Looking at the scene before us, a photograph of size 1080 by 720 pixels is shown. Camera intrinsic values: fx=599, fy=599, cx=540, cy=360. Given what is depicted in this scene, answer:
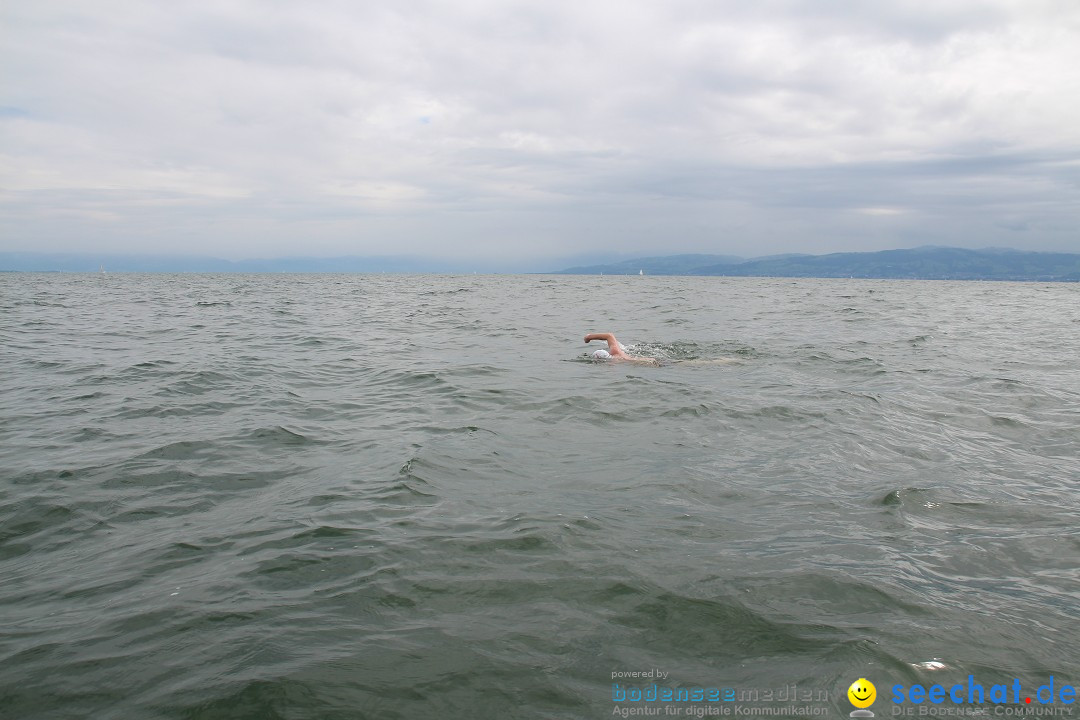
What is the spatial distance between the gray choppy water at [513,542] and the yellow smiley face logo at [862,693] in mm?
68

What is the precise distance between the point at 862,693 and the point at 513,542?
240cm

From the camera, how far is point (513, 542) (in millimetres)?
4496

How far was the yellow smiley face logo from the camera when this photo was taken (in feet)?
9.16

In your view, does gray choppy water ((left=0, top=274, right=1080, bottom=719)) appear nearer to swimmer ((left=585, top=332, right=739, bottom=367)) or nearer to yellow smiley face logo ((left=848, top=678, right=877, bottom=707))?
yellow smiley face logo ((left=848, top=678, right=877, bottom=707))

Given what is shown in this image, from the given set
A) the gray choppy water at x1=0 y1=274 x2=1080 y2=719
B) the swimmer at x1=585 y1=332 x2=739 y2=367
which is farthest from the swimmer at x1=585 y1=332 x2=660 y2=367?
the gray choppy water at x1=0 y1=274 x2=1080 y2=719

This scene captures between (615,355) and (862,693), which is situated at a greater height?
(615,355)

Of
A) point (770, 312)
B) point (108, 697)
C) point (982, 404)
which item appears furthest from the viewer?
point (770, 312)

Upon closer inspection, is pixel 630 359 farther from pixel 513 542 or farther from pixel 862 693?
pixel 862 693

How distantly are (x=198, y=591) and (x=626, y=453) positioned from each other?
4.40 m

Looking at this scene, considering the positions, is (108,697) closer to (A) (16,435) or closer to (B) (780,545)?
(B) (780,545)

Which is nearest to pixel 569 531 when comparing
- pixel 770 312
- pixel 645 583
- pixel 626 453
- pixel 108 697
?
pixel 645 583

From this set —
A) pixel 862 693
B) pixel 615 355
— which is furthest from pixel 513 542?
pixel 615 355

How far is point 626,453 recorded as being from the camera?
6852 millimetres

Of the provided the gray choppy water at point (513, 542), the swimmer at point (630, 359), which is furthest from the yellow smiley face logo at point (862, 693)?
the swimmer at point (630, 359)
